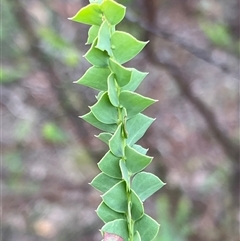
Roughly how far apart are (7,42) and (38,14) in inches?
21.9

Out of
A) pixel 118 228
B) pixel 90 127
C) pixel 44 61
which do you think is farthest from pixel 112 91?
pixel 90 127

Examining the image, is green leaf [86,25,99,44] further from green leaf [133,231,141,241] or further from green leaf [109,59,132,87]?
green leaf [133,231,141,241]

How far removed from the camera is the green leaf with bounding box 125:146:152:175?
405mm

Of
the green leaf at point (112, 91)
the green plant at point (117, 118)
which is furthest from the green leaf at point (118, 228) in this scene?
the green leaf at point (112, 91)

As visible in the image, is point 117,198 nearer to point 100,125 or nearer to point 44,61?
point 100,125

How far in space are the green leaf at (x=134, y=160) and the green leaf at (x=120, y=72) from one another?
6cm

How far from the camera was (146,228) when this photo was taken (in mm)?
424

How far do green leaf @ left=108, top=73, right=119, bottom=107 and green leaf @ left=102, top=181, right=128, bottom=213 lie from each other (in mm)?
70

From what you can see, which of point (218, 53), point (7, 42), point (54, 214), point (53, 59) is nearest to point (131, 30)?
point (53, 59)

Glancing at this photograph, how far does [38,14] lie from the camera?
7.50 ft

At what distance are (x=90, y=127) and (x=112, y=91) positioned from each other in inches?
58.4

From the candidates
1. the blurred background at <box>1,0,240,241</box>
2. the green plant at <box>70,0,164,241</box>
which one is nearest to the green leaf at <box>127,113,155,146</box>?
the green plant at <box>70,0,164,241</box>

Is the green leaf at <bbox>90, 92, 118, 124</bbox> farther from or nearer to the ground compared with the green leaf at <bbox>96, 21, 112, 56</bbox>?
nearer to the ground

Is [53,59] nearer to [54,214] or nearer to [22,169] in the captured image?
[22,169]
